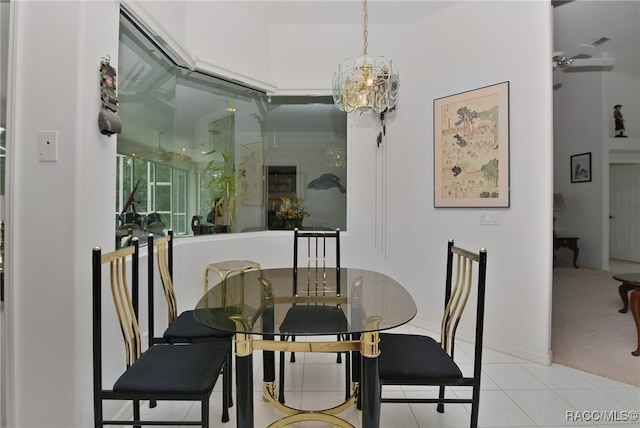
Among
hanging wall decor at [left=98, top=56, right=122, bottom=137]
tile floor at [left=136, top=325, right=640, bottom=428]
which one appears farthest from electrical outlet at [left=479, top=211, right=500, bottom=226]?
hanging wall decor at [left=98, top=56, right=122, bottom=137]

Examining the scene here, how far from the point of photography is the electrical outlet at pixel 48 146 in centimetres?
150

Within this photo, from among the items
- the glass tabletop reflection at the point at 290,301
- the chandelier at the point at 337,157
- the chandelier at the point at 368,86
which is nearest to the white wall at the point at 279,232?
the chandelier at the point at 337,157

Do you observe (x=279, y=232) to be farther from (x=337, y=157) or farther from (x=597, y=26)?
(x=597, y=26)

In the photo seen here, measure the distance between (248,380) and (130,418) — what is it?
41.6 inches

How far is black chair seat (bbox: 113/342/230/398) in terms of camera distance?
131cm

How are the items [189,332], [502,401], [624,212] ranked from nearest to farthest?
[189,332], [502,401], [624,212]

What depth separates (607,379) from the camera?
2.28 m

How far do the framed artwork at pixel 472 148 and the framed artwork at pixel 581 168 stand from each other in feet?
16.8

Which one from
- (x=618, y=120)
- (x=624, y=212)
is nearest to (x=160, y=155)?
(x=618, y=120)

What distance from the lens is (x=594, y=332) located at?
312 centimetres

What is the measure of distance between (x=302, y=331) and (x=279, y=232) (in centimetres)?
237

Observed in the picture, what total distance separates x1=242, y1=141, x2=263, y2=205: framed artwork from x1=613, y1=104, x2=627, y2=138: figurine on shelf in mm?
6659

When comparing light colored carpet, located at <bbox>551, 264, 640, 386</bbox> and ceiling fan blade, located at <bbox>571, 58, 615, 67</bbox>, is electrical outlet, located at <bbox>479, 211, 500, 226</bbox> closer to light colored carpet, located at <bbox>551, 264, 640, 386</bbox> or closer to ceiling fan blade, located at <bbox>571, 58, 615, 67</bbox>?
light colored carpet, located at <bbox>551, 264, 640, 386</bbox>

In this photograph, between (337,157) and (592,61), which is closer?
(337,157)
